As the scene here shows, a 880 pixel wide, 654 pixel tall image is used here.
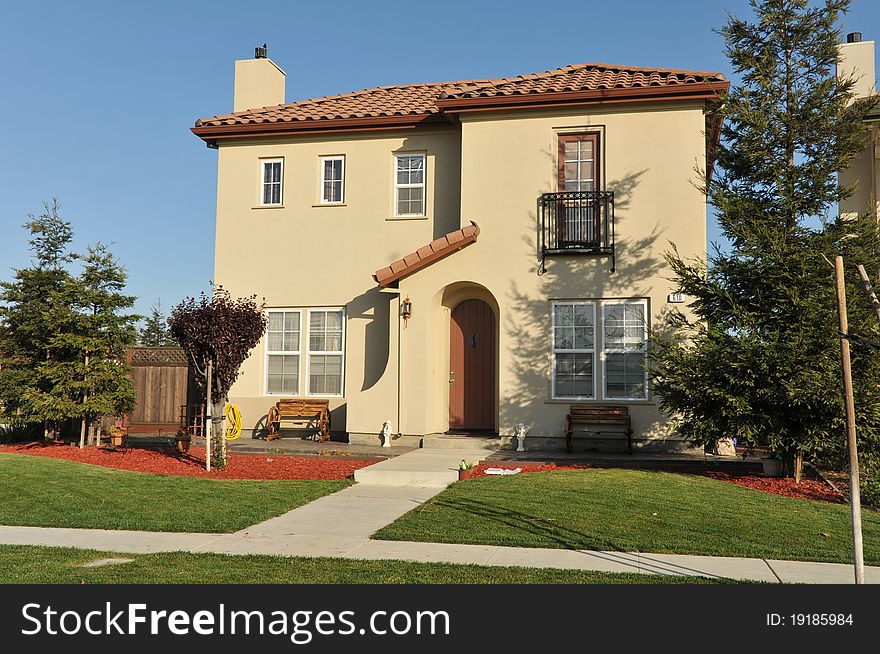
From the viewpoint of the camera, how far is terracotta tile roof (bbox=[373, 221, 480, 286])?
14648 mm

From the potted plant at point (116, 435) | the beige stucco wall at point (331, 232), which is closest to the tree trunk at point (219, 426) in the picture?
the potted plant at point (116, 435)

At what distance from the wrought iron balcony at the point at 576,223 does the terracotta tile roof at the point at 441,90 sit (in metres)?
2.06

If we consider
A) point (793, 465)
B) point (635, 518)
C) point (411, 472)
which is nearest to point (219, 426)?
point (411, 472)

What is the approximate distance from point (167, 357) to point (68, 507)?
815 centimetres

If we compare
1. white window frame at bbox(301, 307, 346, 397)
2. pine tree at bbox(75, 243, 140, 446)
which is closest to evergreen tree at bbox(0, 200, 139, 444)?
pine tree at bbox(75, 243, 140, 446)

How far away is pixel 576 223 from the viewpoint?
578 inches

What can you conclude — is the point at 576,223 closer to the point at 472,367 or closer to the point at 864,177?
the point at 472,367

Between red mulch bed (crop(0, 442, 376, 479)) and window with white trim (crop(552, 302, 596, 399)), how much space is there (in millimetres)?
3987

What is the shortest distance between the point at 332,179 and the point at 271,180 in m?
1.48

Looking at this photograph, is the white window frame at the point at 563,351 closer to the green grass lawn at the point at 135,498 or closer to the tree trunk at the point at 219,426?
the green grass lawn at the point at 135,498

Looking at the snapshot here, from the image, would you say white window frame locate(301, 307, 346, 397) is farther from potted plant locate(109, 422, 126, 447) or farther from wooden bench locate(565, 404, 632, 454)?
wooden bench locate(565, 404, 632, 454)

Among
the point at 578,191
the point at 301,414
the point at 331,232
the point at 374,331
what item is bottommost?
the point at 301,414

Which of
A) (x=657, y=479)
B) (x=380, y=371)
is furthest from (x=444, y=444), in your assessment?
(x=657, y=479)

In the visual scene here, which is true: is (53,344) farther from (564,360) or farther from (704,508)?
(704,508)
